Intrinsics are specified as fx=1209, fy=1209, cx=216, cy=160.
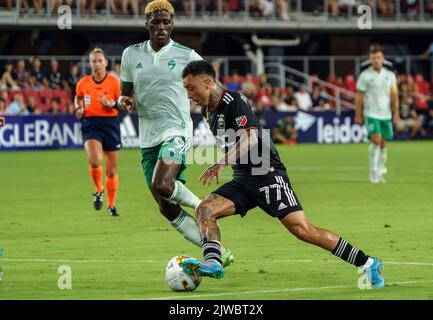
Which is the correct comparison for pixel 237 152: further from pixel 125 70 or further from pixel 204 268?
pixel 125 70

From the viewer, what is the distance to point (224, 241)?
48.4 ft

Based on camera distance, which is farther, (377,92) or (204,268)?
(377,92)

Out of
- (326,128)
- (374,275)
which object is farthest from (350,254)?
(326,128)

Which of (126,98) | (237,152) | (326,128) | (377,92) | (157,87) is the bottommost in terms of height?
(326,128)

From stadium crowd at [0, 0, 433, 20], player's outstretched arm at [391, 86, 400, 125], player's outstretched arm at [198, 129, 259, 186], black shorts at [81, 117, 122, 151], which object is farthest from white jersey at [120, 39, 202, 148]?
stadium crowd at [0, 0, 433, 20]

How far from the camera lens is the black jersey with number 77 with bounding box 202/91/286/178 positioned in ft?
34.9

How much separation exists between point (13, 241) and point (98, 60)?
4.81 metres

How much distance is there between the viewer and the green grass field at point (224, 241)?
1063 cm

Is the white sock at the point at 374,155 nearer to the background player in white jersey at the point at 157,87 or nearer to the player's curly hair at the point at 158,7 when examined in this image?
the background player in white jersey at the point at 157,87

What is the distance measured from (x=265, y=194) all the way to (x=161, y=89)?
274cm

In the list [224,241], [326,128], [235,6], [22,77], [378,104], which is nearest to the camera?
[224,241]

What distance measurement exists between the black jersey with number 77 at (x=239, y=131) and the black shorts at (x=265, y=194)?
0.24ft

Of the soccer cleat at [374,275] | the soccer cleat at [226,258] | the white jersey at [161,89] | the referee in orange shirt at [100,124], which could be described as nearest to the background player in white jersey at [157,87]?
the white jersey at [161,89]

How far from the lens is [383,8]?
48531 millimetres
